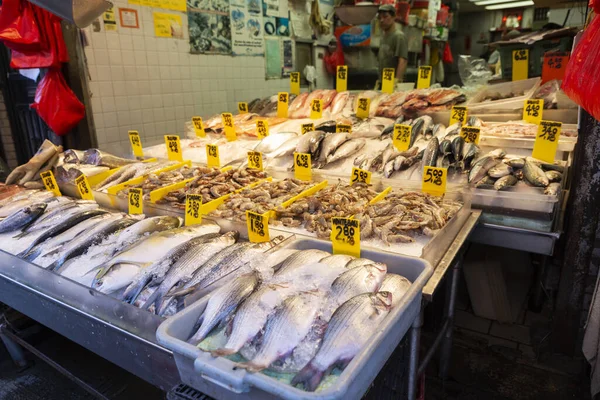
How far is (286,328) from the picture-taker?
1308 mm

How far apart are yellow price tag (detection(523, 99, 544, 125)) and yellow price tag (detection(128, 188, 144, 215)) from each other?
3.29 metres

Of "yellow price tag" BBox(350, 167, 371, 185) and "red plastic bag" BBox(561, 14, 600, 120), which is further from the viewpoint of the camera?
"yellow price tag" BBox(350, 167, 371, 185)

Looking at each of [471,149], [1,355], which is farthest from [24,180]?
[471,149]

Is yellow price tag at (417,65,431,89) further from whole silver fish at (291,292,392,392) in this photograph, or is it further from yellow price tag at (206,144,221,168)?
whole silver fish at (291,292,392,392)

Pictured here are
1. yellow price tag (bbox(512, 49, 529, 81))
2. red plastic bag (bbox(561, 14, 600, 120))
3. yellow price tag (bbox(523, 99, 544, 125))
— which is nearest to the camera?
red plastic bag (bbox(561, 14, 600, 120))

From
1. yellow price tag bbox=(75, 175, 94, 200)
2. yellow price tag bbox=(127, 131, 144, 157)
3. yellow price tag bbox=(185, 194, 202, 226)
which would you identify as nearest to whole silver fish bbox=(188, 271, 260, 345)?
yellow price tag bbox=(185, 194, 202, 226)

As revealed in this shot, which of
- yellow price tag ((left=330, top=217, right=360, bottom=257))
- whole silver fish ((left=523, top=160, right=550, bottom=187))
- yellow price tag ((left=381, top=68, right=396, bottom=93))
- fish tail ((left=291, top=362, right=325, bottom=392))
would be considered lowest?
fish tail ((left=291, top=362, right=325, bottom=392))

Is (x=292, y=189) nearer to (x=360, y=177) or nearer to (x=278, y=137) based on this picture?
(x=360, y=177)

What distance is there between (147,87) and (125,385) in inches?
163

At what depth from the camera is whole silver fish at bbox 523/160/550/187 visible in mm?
2533

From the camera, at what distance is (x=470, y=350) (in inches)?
129

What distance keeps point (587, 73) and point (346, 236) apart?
3.78 feet

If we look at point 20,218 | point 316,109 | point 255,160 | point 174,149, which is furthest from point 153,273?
point 316,109

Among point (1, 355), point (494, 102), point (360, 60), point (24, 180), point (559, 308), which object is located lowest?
point (1, 355)
